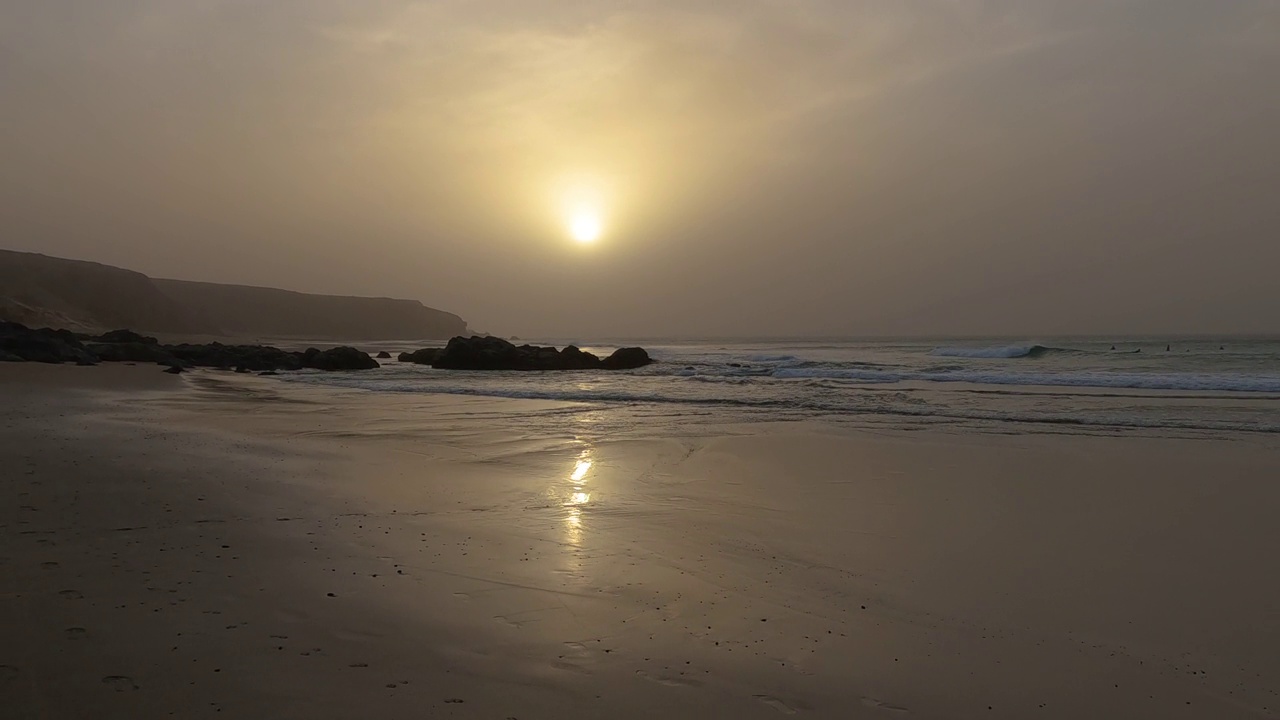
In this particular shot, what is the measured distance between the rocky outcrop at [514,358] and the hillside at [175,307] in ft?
130

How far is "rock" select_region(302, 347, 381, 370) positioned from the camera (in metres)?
33.6

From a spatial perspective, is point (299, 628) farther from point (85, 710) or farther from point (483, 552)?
point (483, 552)

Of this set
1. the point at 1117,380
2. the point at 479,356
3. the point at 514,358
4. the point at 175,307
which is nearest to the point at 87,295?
the point at 175,307

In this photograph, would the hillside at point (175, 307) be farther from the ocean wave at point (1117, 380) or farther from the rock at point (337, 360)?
the ocean wave at point (1117, 380)

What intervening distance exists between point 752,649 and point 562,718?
1.22 m

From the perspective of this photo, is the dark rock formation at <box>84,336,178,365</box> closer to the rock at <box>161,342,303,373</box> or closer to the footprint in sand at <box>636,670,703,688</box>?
the rock at <box>161,342,303,373</box>

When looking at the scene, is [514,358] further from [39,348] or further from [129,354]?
[39,348]

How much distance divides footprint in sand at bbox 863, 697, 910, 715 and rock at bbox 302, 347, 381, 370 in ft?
110

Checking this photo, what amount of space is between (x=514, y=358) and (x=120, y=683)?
Answer: 33241mm

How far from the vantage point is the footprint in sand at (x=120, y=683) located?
3059 mm

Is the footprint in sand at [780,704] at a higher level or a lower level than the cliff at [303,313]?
lower

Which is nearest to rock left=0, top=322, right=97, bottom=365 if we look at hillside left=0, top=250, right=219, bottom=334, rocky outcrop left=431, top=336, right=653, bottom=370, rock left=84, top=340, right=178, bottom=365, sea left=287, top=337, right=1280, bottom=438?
rock left=84, top=340, right=178, bottom=365

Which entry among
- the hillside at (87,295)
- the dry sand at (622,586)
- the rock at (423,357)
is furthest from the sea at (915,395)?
the hillside at (87,295)

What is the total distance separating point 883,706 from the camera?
328 centimetres
